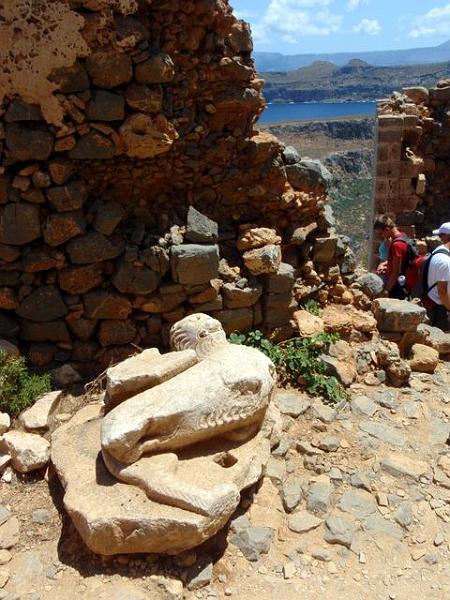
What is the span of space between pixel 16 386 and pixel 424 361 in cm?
395

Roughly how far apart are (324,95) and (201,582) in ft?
313

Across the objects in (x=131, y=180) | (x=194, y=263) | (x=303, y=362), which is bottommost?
(x=303, y=362)

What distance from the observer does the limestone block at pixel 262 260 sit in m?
5.51

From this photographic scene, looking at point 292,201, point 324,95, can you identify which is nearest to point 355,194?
point 292,201

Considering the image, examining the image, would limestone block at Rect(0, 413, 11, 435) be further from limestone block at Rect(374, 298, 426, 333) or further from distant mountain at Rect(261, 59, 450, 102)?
distant mountain at Rect(261, 59, 450, 102)

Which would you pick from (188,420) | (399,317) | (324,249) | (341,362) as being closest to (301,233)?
(324,249)

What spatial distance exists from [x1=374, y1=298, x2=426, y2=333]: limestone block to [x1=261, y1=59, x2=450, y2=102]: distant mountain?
71.6 metres

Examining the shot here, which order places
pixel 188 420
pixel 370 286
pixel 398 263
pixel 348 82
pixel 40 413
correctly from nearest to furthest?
pixel 188 420, pixel 40 413, pixel 398 263, pixel 370 286, pixel 348 82

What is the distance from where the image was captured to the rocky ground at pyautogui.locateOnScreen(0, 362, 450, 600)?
3250 millimetres

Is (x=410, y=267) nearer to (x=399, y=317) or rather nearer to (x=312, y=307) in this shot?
(x=399, y=317)

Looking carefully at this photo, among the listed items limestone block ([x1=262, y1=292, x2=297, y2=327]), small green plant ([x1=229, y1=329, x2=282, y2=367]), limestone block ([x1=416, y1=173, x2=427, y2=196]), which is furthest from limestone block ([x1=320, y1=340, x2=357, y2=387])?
limestone block ([x1=416, y1=173, x2=427, y2=196])

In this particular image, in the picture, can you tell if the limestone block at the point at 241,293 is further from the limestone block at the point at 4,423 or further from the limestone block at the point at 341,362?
the limestone block at the point at 4,423

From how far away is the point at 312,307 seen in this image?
6238 millimetres

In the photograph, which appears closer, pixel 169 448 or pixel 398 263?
pixel 169 448
